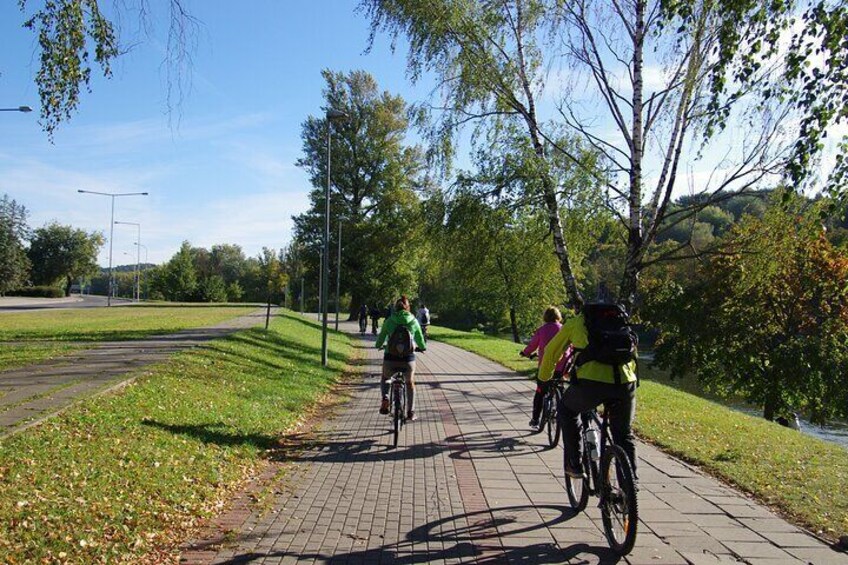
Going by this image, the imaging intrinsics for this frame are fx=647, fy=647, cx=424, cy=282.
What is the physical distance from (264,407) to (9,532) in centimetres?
619

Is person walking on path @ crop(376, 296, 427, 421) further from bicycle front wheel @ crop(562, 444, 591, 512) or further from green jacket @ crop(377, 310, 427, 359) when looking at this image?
bicycle front wheel @ crop(562, 444, 591, 512)

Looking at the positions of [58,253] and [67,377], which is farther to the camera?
[58,253]

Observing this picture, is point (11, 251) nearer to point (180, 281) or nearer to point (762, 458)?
point (180, 281)

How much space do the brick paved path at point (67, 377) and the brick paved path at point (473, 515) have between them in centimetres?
305

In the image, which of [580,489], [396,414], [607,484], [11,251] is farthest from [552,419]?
[11,251]

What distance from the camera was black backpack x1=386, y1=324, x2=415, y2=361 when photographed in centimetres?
873

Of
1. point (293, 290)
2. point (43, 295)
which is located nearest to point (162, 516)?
point (293, 290)

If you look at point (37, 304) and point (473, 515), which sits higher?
point (37, 304)

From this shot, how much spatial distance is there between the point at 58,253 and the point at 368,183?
63068 millimetres

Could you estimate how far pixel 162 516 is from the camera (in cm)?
507

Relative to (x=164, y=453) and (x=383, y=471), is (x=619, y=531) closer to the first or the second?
(x=383, y=471)

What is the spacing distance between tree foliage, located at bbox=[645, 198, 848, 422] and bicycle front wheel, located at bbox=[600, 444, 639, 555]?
18.6 metres

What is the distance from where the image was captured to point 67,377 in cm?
1013

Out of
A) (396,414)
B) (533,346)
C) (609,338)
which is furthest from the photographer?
(533,346)
